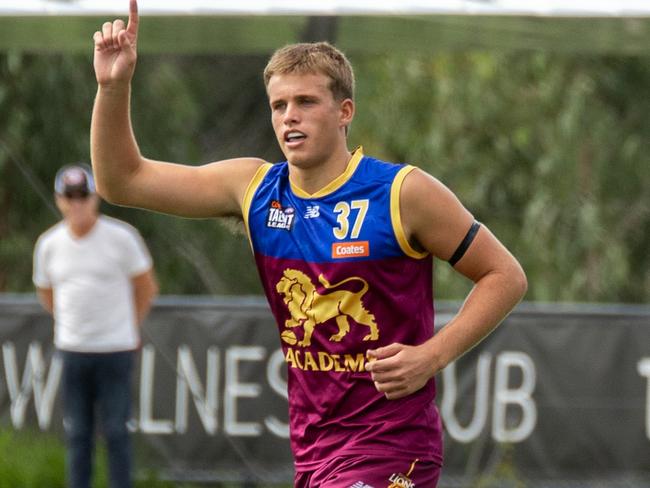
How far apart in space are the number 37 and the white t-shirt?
13.4ft

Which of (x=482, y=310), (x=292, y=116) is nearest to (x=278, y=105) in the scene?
(x=292, y=116)

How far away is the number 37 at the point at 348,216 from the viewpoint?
4.14 m

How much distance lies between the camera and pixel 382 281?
13.6ft

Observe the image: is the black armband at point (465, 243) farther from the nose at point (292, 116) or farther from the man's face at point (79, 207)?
the man's face at point (79, 207)

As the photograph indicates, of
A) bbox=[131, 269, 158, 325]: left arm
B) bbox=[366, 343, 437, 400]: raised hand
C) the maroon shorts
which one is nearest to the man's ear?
bbox=[366, 343, 437, 400]: raised hand

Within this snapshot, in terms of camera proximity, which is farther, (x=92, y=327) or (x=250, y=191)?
(x=92, y=327)

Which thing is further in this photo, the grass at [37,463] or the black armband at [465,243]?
the grass at [37,463]

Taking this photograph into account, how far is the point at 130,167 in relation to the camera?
13.8 ft

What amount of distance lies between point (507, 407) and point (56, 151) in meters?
6.58

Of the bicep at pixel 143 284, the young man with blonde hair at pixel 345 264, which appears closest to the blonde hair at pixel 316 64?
the young man with blonde hair at pixel 345 264

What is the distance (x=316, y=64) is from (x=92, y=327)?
4206 mm

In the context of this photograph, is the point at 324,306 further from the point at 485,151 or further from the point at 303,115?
the point at 485,151

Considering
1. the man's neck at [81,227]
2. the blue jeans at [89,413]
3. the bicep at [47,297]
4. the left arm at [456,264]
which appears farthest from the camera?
the bicep at [47,297]

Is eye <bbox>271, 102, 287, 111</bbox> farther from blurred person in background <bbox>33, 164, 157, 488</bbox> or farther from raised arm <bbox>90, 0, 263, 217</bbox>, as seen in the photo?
blurred person in background <bbox>33, 164, 157, 488</bbox>
